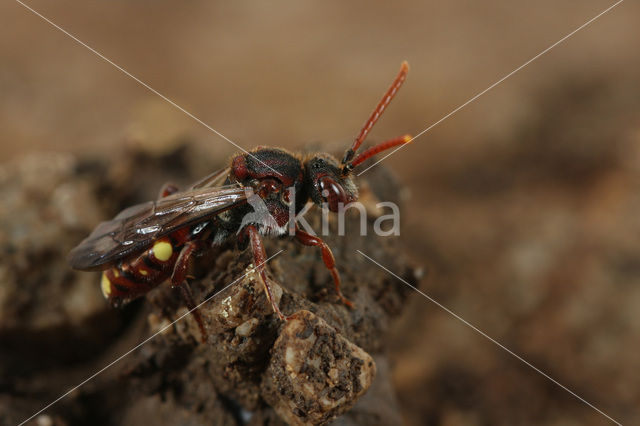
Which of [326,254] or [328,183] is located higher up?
[328,183]

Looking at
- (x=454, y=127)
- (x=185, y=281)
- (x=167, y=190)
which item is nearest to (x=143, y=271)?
(x=185, y=281)

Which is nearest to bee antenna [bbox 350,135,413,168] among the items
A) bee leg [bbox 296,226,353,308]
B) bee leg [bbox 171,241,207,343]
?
bee leg [bbox 296,226,353,308]

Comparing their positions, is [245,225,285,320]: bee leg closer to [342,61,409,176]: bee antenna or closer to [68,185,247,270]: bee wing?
[68,185,247,270]: bee wing

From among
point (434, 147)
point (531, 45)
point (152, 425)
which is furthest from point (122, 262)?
point (531, 45)

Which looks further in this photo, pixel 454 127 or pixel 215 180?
pixel 454 127

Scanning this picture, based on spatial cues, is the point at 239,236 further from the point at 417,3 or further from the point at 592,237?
the point at 417,3

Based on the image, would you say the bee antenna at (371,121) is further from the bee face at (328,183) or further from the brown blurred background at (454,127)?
the brown blurred background at (454,127)

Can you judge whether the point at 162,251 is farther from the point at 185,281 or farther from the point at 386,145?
the point at 386,145
